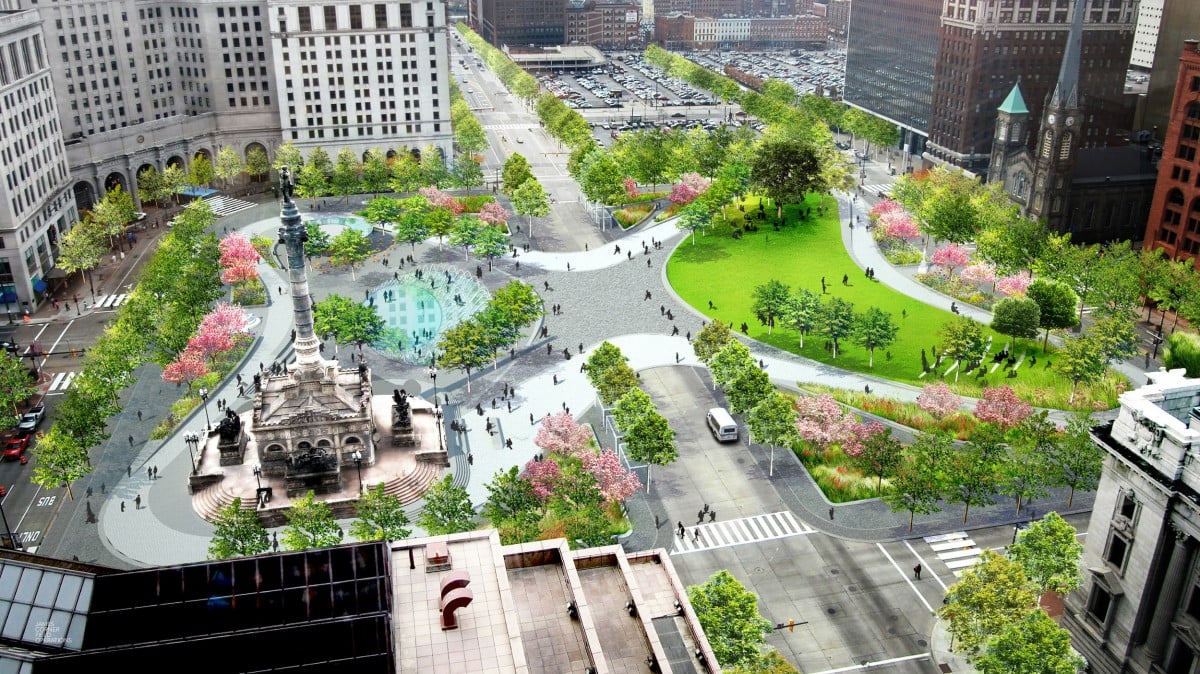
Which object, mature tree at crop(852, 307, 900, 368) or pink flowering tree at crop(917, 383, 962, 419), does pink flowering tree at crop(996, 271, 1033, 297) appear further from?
pink flowering tree at crop(917, 383, 962, 419)

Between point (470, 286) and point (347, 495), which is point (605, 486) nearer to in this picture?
point (347, 495)

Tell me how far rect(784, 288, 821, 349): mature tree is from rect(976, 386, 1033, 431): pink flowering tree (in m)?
26.5

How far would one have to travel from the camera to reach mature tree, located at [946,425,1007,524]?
87562mm

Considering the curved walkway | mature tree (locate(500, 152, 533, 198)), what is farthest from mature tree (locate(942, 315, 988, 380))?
mature tree (locate(500, 152, 533, 198))

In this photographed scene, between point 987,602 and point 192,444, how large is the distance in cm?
→ 7613

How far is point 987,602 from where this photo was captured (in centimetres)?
6925

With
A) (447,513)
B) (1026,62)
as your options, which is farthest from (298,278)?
(1026,62)

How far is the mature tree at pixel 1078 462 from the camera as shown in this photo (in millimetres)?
88000

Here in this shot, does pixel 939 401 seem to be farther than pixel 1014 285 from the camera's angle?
No

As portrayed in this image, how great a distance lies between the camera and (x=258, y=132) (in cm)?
19650

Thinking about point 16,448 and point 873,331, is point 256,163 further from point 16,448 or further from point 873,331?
point 873,331

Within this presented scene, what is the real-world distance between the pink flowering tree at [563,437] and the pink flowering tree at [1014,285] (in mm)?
65029

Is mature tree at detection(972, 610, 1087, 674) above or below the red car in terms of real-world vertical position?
above

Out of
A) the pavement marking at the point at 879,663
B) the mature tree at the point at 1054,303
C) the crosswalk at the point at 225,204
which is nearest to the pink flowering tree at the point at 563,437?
the pavement marking at the point at 879,663
